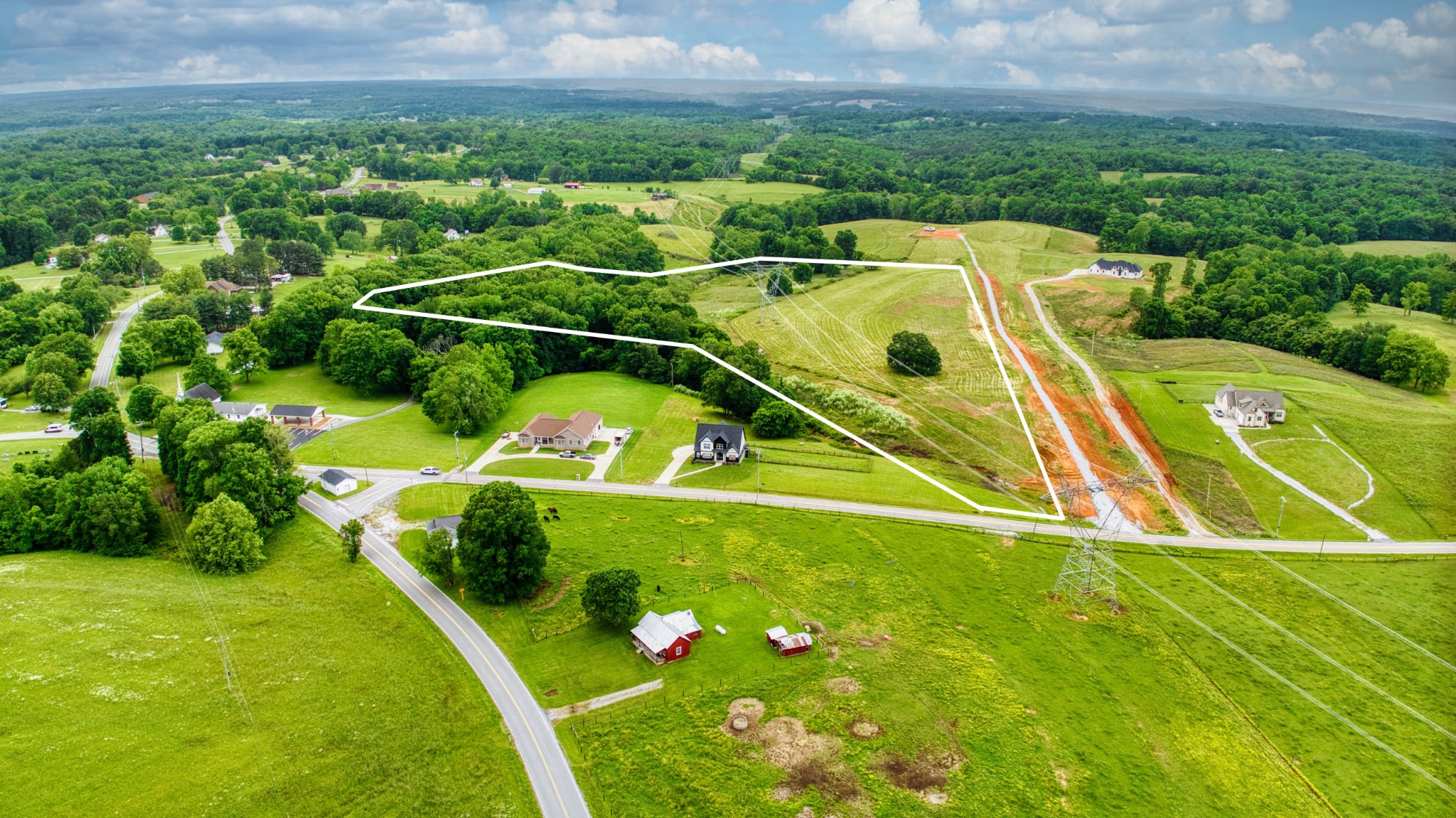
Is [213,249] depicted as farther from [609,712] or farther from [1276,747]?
[1276,747]

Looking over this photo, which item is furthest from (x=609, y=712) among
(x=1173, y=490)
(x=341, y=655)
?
(x=1173, y=490)

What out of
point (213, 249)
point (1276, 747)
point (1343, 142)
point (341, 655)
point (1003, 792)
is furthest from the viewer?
point (1343, 142)

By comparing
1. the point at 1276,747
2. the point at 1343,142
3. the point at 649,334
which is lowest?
the point at 1276,747

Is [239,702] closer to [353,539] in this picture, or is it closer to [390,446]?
[353,539]

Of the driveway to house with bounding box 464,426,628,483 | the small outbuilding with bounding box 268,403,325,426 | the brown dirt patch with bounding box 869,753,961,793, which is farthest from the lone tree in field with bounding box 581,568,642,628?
the small outbuilding with bounding box 268,403,325,426

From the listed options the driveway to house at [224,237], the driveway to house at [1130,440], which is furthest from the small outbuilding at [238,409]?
the driveway to house at [224,237]

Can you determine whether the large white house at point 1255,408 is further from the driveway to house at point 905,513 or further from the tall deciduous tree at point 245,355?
the tall deciduous tree at point 245,355
